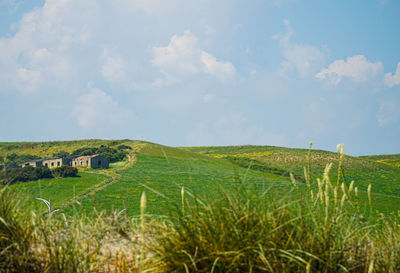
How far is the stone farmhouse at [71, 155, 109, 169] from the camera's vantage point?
79.2 ft

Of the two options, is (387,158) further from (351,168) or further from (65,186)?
(65,186)

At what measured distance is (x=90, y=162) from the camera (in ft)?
79.3

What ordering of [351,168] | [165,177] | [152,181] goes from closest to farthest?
1. [152,181]
2. [165,177]
3. [351,168]

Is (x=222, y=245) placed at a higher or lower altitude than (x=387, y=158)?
lower

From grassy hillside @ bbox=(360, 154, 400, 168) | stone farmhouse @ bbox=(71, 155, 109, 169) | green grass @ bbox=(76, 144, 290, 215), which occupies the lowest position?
green grass @ bbox=(76, 144, 290, 215)

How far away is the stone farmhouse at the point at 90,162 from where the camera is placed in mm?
24125

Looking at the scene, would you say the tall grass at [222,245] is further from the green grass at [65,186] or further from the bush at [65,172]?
the bush at [65,172]

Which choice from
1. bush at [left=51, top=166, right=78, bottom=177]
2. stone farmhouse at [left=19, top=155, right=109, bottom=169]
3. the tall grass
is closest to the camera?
the tall grass

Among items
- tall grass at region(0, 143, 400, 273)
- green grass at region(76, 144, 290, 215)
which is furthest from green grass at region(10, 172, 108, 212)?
tall grass at region(0, 143, 400, 273)

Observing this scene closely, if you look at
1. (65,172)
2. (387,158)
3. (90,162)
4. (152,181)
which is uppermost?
(387,158)

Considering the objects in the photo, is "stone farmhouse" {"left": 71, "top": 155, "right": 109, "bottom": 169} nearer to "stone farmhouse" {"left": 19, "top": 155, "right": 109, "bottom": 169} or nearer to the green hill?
"stone farmhouse" {"left": 19, "top": 155, "right": 109, "bottom": 169}

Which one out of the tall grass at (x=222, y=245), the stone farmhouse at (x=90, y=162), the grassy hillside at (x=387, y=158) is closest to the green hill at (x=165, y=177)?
the tall grass at (x=222, y=245)

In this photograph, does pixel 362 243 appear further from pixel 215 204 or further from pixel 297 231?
pixel 215 204

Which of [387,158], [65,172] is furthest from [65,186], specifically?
[387,158]
